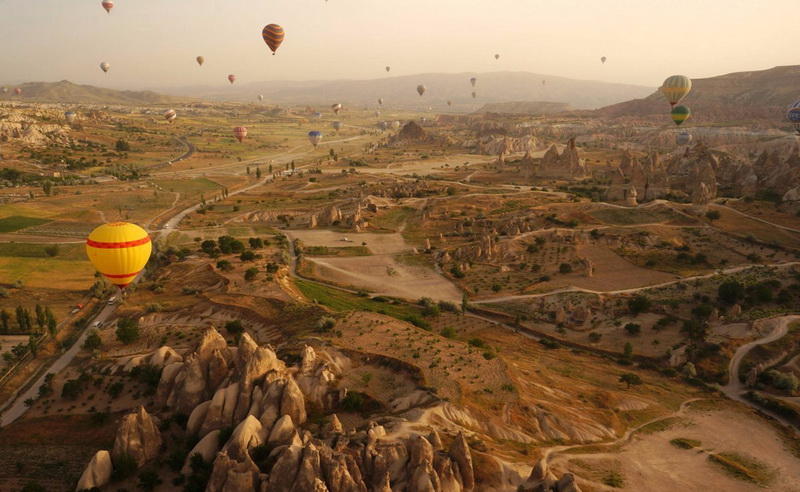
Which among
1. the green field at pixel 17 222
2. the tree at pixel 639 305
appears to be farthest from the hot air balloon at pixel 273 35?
the tree at pixel 639 305

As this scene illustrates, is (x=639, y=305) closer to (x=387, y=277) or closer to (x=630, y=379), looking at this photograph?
(x=630, y=379)

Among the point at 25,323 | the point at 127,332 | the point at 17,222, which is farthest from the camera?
the point at 17,222

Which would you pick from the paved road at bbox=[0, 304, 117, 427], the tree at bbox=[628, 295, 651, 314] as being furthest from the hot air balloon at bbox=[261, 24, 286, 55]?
the tree at bbox=[628, 295, 651, 314]

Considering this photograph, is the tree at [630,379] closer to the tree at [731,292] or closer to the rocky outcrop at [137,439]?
the tree at [731,292]

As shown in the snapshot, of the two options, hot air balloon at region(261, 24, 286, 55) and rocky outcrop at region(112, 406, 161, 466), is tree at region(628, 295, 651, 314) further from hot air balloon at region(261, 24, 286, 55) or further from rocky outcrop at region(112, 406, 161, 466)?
hot air balloon at region(261, 24, 286, 55)

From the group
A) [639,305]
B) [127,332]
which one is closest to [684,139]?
[639,305]

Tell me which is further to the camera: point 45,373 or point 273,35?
point 273,35

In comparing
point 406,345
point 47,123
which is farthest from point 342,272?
point 47,123
